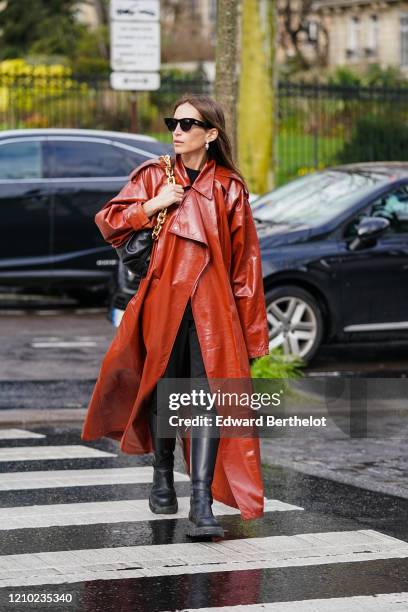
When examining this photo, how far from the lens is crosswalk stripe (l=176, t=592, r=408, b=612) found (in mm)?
5461

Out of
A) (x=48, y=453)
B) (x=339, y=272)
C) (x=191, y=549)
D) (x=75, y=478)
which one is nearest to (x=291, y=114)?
(x=339, y=272)

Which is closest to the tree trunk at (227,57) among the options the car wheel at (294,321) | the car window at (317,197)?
the car window at (317,197)

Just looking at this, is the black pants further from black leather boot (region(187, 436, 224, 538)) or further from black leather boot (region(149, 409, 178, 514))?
black leather boot (region(149, 409, 178, 514))

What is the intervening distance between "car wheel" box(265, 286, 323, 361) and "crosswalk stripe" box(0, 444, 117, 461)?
3220 mm

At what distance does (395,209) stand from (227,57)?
5.88 feet

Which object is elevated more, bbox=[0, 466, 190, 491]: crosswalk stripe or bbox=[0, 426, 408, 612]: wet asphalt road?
bbox=[0, 426, 408, 612]: wet asphalt road

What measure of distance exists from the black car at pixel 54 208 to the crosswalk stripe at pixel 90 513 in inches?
319

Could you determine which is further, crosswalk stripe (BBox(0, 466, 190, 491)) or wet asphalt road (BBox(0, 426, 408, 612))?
crosswalk stripe (BBox(0, 466, 190, 491))

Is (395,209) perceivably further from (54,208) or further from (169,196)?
(169,196)

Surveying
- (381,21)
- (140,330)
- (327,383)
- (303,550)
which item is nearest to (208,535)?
(303,550)

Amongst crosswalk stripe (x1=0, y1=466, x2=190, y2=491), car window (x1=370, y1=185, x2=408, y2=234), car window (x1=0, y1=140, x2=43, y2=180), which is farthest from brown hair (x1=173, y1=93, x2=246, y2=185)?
car window (x1=0, y1=140, x2=43, y2=180)

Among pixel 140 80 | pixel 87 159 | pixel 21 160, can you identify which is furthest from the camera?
pixel 140 80

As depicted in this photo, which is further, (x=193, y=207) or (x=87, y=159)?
(x=87, y=159)

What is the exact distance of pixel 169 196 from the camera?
649cm
